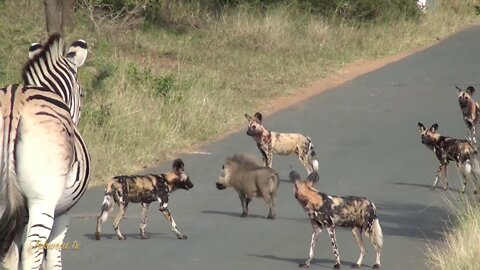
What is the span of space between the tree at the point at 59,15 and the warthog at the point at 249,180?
19.3 feet

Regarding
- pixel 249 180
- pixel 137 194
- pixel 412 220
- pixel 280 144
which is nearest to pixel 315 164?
pixel 280 144

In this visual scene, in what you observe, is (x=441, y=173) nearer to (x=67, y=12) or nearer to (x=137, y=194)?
(x=137, y=194)

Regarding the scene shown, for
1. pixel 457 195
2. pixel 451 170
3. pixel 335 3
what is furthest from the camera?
pixel 335 3

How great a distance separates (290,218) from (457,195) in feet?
8.01

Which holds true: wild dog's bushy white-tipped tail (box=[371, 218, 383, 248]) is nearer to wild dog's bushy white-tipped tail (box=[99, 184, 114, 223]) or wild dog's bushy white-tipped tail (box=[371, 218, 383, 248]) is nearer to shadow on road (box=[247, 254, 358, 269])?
shadow on road (box=[247, 254, 358, 269])

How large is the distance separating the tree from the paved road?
3.66 m

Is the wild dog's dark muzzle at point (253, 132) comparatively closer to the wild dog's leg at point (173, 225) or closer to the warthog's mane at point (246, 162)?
the warthog's mane at point (246, 162)

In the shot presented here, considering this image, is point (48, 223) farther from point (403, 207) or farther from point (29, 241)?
point (403, 207)

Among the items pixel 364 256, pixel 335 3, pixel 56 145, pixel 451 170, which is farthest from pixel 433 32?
pixel 56 145

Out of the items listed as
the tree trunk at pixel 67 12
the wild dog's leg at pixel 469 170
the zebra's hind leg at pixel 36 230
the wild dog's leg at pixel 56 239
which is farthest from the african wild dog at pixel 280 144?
the zebra's hind leg at pixel 36 230

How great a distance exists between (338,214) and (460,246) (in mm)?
1044

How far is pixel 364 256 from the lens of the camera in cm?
1039

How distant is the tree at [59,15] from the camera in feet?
60.2

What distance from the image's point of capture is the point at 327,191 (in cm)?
1334
